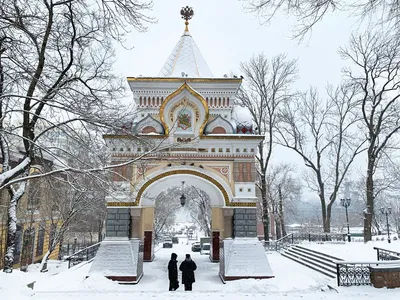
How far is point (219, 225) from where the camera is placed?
15180mm

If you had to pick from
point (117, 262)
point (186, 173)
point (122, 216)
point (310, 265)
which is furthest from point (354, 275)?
point (122, 216)

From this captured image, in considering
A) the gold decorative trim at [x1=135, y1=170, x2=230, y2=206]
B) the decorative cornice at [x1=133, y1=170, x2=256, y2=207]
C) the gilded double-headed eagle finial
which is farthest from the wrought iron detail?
the gilded double-headed eagle finial

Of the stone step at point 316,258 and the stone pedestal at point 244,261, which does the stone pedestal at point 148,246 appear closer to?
the stone pedestal at point 244,261

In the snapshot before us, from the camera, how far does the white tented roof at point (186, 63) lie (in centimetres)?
1448

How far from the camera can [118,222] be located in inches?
464

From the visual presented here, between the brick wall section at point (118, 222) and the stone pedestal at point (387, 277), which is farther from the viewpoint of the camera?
the brick wall section at point (118, 222)

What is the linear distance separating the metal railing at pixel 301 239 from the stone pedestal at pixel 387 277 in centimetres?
1136

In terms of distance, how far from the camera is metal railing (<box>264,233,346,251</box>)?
20.9 metres

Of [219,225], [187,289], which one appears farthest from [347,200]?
[187,289]

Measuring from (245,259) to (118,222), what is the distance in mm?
4886

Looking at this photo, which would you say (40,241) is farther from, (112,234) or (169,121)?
(169,121)

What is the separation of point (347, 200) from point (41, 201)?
20542 mm

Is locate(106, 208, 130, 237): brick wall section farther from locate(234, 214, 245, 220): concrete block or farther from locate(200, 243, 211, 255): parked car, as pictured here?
locate(200, 243, 211, 255): parked car

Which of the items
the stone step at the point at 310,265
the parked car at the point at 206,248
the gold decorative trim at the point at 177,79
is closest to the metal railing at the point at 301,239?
the stone step at the point at 310,265
